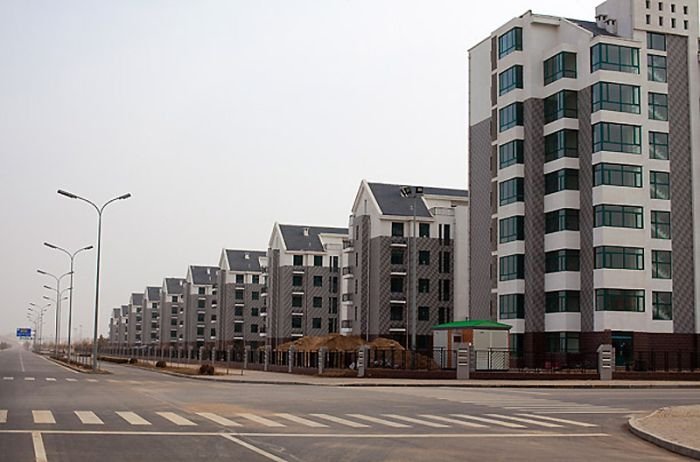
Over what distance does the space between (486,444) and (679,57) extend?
47.1 meters

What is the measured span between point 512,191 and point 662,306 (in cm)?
1169

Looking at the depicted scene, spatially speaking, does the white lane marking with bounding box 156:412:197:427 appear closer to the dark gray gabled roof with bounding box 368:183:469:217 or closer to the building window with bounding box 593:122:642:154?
the building window with bounding box 593:122:642:154

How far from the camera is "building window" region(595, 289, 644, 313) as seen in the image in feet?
173

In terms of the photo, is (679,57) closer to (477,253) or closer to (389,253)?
(477,253)

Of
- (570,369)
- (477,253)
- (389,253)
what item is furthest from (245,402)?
(389,253)

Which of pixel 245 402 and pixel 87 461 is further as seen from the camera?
pixel 245 402

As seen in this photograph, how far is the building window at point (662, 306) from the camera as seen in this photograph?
2141 inches

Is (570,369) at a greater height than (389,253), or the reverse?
(389,253)

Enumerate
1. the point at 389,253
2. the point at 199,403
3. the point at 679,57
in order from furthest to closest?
the point at 389,253 < the point at 679,57 < the point at 199,403

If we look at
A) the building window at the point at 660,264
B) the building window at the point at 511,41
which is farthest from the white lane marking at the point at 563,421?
the building window at the point at 511,41

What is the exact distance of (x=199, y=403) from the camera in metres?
24.8

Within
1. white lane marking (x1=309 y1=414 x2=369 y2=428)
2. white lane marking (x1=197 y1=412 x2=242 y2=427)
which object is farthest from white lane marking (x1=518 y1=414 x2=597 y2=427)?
white lane marking (x1=197 y1=412 x2=242 y2=427)

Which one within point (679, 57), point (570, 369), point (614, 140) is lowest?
point (570, 369)

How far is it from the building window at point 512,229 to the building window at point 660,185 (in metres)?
8.15
